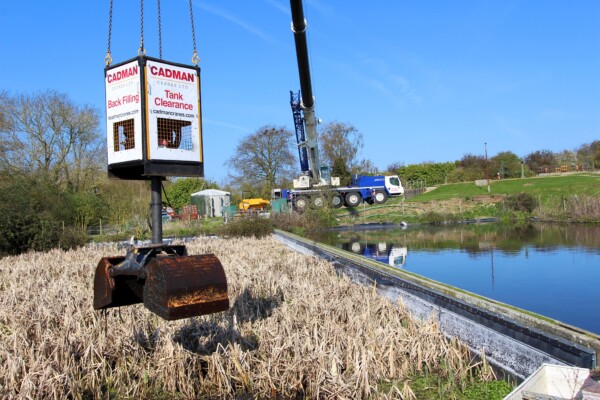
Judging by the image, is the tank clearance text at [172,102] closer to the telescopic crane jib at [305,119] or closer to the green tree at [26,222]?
the telescopic crane jib at [305,119]

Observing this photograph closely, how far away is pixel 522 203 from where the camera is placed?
3397 centimetres

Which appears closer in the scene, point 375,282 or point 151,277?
point 151,277

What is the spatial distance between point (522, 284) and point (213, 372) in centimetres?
846

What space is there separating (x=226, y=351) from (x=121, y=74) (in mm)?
2826

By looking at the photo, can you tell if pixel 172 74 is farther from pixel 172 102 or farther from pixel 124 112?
pixel 124 112

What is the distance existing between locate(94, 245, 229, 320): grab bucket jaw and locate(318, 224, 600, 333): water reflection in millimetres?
6149

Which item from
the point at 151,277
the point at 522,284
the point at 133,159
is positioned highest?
the point at 133,159

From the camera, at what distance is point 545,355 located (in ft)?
15.3

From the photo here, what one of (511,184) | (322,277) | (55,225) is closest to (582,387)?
(322,277)

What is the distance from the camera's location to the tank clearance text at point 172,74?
426 cm

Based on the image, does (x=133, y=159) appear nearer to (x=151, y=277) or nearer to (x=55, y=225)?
(x=151, y=277)

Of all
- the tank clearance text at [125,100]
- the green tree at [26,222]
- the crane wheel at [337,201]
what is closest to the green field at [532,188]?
the crane wheel at [337,201]

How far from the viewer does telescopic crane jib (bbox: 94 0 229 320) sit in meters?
3.94

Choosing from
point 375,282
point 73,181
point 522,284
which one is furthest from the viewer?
point 73,181
